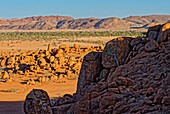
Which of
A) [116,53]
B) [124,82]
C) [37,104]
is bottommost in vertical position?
[37,104]

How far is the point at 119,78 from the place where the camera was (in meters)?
8.95

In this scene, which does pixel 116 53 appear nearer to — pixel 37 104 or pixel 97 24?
pixel 37 104

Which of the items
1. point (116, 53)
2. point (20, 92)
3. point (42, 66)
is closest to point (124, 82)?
point (116, 53)

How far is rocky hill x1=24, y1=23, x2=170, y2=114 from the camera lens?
309 inches

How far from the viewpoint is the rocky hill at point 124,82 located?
309 inches

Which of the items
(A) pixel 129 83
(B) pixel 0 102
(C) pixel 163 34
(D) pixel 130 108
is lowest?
(B) pixel 0 102

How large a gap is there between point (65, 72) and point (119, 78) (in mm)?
14689

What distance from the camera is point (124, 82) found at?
28.9ft

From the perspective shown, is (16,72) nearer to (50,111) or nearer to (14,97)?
(14,97)

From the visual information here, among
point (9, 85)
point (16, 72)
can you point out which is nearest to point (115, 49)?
point (9, 85)

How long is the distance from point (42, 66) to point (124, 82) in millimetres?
16412

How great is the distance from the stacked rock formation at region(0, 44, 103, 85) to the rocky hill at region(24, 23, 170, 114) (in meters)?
10.7

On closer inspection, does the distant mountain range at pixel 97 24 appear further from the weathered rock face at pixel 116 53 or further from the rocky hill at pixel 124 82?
the rocky hill at pixel 124 82

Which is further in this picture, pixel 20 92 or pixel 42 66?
pixel 42 66
